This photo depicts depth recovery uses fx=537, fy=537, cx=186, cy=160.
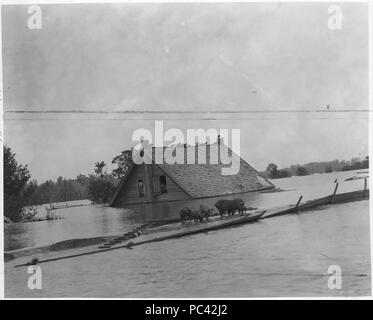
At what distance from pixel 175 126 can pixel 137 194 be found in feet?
3.00

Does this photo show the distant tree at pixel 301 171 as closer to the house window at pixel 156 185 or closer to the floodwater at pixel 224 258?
the floodwater at pixel 224 258

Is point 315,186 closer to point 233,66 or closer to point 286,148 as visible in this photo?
point 286,148

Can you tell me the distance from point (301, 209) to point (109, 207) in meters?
2.24

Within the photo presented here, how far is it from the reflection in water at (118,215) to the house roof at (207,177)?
0.10 meters

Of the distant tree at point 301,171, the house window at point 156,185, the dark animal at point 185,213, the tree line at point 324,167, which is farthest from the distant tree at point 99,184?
the distant tree at point 301,171

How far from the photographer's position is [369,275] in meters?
6.06

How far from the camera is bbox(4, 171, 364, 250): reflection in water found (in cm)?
621

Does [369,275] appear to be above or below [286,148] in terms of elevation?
below

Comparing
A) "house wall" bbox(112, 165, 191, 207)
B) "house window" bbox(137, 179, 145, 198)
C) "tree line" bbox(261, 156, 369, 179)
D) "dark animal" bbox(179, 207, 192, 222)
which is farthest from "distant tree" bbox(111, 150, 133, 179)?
"tree line" bbox(261, 156, 369, 179)

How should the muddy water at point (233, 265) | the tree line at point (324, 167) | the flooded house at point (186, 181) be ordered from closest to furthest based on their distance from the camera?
the muddy water at point (233, 265) → the tree line at point (324, 167) → the flooded house at point (186, 181)

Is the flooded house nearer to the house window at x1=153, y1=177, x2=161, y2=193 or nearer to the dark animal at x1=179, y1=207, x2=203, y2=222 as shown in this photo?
the house window at x1=153, y1=177, x2=161, y2=193

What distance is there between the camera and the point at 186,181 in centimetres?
627

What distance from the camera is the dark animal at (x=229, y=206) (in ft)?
20.5
